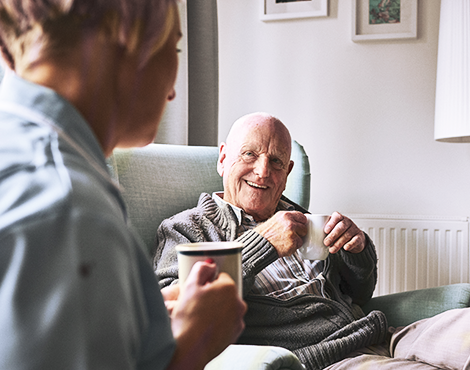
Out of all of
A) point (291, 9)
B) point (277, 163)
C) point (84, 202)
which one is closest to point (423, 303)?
point (277, 163)

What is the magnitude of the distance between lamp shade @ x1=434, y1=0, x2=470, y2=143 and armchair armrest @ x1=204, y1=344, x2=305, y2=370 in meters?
1.42

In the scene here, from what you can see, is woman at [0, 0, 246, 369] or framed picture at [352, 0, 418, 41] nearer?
woman at [0, 0, 246, 369]

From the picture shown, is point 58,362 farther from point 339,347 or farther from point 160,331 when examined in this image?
point 339,347

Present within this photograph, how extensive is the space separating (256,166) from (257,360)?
2.50 ft

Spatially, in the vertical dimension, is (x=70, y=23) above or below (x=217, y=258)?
above

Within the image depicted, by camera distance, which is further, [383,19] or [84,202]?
[383,19]

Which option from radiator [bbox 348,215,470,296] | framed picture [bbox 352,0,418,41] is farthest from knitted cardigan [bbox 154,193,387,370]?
framed picture [bbox 352,0,418,41]

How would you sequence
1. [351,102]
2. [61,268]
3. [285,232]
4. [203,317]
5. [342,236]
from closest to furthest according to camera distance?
[61,268] → [203,317] → [285,232] → [342,236] → [351,102]

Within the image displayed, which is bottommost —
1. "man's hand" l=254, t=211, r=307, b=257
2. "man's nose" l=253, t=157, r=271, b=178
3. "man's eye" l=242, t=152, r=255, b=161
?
"man's hand" l=254, t=211, r=307, b=257

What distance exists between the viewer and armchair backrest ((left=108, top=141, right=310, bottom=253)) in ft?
4.56

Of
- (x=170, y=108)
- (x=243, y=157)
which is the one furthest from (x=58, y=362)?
(x=170, y=108)

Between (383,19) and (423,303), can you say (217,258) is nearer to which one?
(423,303)

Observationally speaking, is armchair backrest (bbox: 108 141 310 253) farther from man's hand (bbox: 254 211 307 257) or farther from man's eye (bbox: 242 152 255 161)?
man's hand (bbox: 254 211 307 257)

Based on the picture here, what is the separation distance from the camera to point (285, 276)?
4.55 ft
